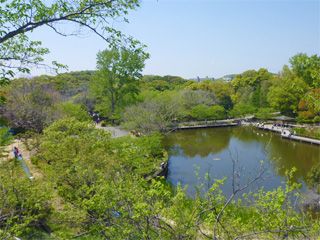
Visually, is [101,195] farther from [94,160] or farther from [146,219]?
[94,160]

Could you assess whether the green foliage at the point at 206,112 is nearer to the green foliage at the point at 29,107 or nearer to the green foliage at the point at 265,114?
the green foliage at the point at 265,114

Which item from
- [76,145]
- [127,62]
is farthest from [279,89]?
[76,145]

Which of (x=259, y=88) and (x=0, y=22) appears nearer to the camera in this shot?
(x=0, y=22)

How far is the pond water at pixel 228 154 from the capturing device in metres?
14.1

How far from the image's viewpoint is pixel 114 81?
25.9m

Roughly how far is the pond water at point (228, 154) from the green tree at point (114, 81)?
4979 millimetres

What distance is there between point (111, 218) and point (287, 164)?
15.1 m

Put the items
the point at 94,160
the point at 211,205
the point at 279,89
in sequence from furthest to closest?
the point at 279,89
the point at 94,160
the point at 211,205

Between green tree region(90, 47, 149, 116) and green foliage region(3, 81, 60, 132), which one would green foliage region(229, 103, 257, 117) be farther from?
green foliage region(3, 81, 60, 132)

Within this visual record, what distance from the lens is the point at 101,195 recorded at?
11.6 ft

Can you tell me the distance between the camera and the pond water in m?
14.1

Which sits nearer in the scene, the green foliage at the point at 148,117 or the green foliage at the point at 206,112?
the green foliage at the point at 148,117

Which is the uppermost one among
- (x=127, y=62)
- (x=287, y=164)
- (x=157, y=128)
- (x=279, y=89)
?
(x=127, y=62)

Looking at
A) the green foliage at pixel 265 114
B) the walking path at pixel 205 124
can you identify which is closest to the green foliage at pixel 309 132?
the green foliage at pixel 265 114
